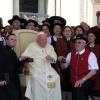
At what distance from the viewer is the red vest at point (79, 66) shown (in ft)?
29.7

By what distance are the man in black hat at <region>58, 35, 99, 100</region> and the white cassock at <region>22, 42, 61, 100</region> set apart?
0.36 metres

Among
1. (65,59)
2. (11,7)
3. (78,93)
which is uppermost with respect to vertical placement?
(11,7)

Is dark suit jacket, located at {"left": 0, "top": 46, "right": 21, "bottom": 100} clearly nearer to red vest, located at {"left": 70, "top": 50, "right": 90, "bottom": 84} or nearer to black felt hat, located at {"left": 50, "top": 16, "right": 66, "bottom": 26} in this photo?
red vest, located at {"left": 70, "top": 50, "right": 90, "bottom": 84}

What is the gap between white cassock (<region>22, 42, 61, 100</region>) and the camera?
29.9ft

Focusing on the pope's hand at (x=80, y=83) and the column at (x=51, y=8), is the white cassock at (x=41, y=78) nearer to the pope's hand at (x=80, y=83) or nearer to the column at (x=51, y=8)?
the pope's hand at (x=80, y=83)

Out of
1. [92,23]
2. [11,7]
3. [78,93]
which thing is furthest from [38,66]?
[92,23]

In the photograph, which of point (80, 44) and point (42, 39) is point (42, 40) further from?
point (80, 44)

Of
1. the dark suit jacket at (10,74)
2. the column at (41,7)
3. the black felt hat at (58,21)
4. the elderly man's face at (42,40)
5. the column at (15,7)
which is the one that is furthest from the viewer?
the column at (41,7)

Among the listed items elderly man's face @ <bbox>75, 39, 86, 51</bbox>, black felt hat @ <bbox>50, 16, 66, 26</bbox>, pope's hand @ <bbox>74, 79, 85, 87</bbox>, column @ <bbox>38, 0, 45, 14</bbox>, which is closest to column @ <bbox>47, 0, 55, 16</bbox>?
column @ <bbox>38, 0, 45, 14</bbox>

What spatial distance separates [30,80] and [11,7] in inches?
266

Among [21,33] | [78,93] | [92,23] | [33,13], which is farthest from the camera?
[92,23]

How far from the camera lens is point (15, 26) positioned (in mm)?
10492

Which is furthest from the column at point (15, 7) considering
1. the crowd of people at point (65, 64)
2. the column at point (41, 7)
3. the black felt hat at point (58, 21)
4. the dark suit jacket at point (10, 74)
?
the dark suit jacket at point (10, 74)

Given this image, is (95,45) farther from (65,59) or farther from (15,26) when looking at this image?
(15,26)
